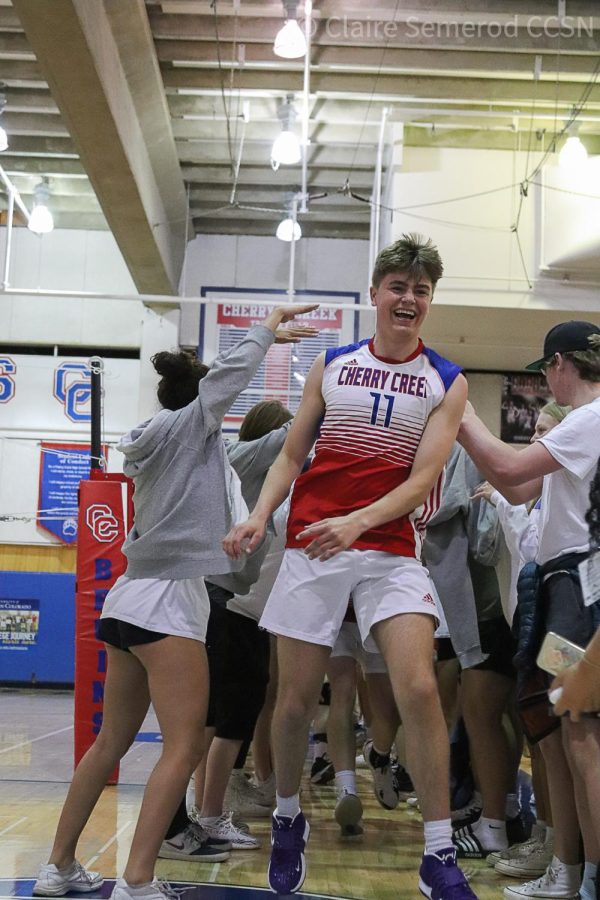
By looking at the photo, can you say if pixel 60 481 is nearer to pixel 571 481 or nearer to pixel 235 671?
pixel 235 671

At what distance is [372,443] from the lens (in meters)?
2.44

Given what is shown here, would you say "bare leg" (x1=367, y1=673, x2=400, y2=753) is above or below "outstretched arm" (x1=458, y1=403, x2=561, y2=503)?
below

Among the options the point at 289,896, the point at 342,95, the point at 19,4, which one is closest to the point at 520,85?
the point at 342,95

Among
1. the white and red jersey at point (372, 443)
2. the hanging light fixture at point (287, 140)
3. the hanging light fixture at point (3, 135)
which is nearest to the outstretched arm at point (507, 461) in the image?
the white and red jersey at point (372, 443)

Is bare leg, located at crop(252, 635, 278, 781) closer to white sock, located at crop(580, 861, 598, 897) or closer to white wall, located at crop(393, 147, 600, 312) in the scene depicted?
white sock, located at crop(580, 861, 598, 897)

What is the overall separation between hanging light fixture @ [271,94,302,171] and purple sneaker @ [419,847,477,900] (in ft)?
22.2

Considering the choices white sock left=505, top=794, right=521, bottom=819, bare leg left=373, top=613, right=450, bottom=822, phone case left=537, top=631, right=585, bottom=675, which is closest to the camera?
phone case left=537, top=631, right=585, bottom=675

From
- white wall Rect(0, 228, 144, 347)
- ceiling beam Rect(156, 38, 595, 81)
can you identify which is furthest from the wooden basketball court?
white wall Rect(0, 228, 144, 347)

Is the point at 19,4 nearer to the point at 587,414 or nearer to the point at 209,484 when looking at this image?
the point at 209,484

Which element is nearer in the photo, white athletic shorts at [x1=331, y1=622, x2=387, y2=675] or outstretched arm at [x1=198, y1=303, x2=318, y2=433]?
outstretched arm at [x1=198, y1=303, x2=318, y2=433]

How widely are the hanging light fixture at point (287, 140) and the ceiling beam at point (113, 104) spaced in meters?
1.08

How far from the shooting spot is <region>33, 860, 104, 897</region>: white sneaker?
2.40 metres

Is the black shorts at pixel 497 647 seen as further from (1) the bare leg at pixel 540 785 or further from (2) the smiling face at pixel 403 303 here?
(2) the smiling face at pixel 403 303

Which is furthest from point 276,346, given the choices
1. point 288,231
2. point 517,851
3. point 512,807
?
point 517,851
